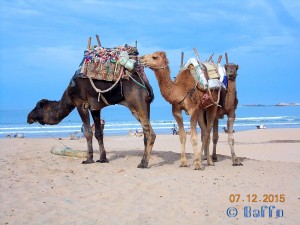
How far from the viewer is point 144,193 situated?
8.02 meters

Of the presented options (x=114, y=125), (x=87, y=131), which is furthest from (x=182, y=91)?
(x=114, y=125)

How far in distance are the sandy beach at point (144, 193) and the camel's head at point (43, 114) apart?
1.04 meters

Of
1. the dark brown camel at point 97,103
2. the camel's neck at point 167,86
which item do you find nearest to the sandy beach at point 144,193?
the dark brown camel at point 97,103

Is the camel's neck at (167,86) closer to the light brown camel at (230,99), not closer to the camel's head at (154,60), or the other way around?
the camel's head at (154,60)

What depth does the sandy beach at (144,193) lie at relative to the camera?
6.81 metres

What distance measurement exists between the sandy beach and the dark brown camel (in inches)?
30.2

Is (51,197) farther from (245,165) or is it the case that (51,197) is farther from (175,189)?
(245,165)

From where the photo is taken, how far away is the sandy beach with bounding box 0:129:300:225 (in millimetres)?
6812

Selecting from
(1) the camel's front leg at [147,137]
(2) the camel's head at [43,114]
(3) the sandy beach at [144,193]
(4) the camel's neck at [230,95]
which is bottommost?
(3) the sandy beach at [144,193]

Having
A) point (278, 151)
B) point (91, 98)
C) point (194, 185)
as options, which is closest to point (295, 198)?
point (194, 185)

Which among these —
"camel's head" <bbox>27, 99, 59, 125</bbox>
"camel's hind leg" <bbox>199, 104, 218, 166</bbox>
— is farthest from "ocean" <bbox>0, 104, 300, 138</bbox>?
"camel's hind leg" <bbox>199, 104, 218, 166</bbox>

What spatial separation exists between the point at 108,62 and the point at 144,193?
4.08m

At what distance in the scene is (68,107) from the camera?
39.6 feet

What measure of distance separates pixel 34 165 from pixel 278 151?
10.8 m
